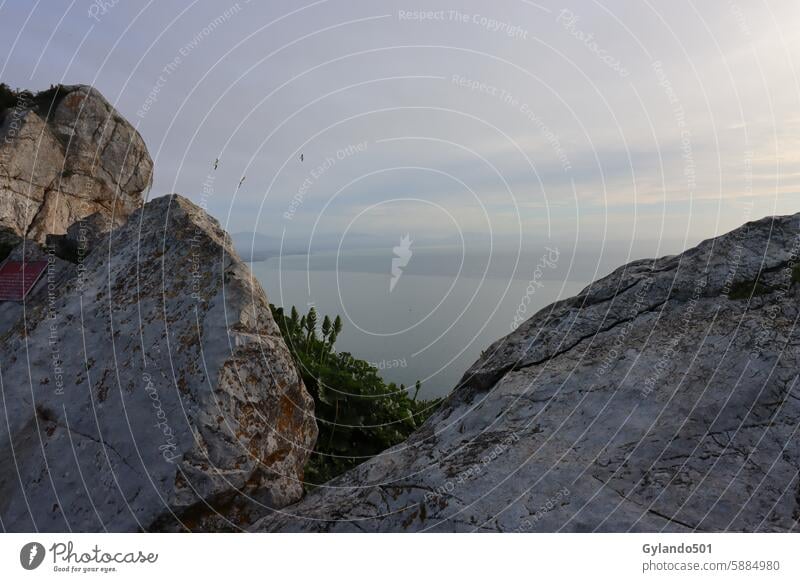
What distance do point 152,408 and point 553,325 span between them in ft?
15.3

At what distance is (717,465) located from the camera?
4.65m

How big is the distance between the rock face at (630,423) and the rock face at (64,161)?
15341 mm

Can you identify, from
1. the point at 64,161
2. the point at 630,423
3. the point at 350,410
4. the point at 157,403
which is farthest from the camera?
the point at 64,161

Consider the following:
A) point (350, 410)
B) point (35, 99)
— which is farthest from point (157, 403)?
point (35, 99)

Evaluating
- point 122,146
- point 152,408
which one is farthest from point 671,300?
point 122,146

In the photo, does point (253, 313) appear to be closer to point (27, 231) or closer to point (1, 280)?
point (1, 280)

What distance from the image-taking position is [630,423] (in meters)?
5.14

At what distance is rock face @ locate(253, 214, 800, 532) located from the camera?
451 centimetres

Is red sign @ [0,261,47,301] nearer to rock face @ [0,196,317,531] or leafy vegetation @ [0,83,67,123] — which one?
rock face @ [0,196,317,531]

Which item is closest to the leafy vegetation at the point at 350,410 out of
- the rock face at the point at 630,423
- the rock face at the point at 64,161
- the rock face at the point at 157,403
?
the rock face at the point at 157,403

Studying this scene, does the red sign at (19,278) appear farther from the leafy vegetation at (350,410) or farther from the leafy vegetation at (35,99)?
the leafy vegetation at (35,99)

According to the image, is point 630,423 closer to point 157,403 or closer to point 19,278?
point 157,403

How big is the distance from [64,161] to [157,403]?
57.7 feet

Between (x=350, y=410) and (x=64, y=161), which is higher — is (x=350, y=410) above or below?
below
